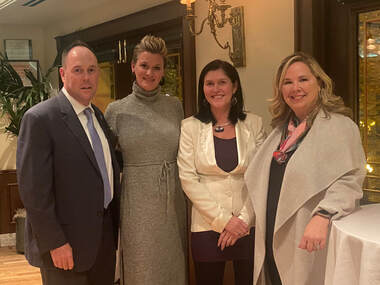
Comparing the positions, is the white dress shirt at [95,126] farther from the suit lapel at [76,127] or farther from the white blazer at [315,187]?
the white blazer at [315,187]

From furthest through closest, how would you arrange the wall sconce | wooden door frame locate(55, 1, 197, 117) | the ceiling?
1. the ceiling
2. wooden door frame locate(55, 1, 197, 117)
3. the wall sconce

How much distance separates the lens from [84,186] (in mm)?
1909

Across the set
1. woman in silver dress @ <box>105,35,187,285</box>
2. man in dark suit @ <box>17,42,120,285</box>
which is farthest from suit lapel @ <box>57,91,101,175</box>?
woman in silver dress @ <box>105,35,187,285</box>

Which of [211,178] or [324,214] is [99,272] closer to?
[211,178]

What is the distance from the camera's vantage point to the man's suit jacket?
1.81m

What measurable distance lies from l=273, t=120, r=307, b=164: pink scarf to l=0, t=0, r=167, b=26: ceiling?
2.23 metres

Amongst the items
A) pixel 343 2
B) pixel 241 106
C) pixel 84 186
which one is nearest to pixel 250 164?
pixel 241 106

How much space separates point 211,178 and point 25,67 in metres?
4.14

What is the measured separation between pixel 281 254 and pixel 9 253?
352cm

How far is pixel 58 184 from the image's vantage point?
1882 millimetres

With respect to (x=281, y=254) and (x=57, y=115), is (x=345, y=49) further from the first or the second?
(x=57, y=115)

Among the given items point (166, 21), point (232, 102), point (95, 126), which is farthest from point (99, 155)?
point (166, 21)

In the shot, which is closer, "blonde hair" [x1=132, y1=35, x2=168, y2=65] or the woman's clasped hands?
the woman's clasped hands

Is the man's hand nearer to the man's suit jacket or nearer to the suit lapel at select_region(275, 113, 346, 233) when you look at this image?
the man's suit jacket
